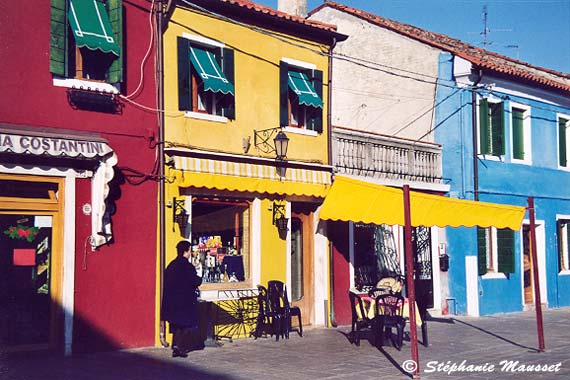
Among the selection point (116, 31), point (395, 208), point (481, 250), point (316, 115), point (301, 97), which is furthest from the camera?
point (481, 250)

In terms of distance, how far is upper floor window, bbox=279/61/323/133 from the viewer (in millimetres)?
15812

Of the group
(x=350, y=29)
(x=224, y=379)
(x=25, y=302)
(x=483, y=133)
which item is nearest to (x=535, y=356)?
(x=224, y=379)

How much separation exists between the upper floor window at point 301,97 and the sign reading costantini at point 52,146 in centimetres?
484

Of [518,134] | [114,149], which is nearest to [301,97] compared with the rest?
[114,149]

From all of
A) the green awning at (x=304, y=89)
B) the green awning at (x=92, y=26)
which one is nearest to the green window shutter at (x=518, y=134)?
the green awning at (x=304, y=89)

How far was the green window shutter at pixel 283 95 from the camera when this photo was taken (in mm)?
15742

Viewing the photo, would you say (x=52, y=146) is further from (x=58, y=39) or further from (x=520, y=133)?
(x=520, y=133)

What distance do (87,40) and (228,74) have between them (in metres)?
3.32

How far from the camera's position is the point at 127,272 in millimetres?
12672

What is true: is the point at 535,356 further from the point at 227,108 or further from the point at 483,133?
the point at 483,133

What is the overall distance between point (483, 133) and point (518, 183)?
2.21 meters

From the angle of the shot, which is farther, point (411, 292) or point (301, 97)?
point (301, 97)

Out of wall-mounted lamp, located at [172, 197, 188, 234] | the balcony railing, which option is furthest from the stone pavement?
the balcony railing

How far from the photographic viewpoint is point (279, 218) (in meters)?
15.3
